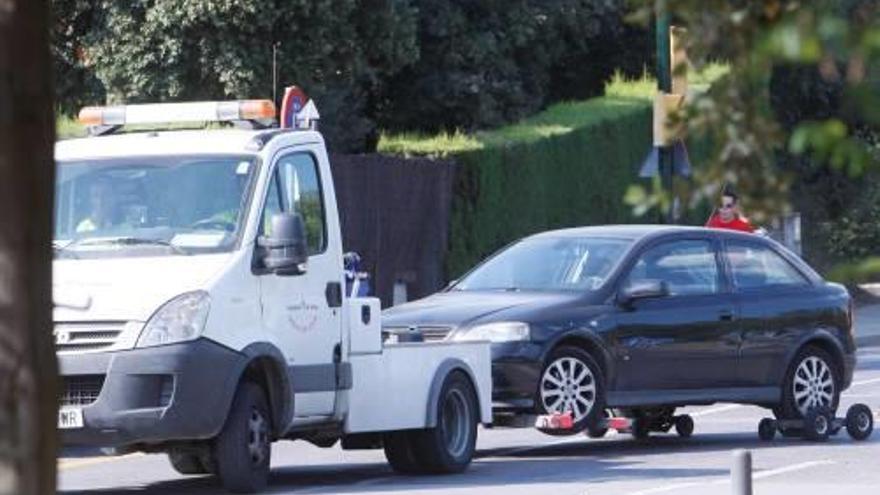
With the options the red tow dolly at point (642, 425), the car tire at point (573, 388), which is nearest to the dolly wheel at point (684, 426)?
the red tow dolly at point (642, 425)

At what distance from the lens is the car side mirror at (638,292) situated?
53.9 feet

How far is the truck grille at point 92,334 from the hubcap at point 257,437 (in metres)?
0.95

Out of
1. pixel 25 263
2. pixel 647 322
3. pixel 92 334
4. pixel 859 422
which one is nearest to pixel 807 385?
pixel 859 422

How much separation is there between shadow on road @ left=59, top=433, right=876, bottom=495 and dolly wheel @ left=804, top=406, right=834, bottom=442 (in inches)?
4.4

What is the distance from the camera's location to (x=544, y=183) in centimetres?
3155

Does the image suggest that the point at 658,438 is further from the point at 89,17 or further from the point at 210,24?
the point at 89,17

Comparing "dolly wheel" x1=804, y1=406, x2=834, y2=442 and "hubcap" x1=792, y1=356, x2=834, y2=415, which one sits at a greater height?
"hubcap" x1=792, y1=356, x2=834, y2=415

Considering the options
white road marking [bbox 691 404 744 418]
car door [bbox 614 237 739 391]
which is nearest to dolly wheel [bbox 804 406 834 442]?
car door [bbox 614 237 739 391]

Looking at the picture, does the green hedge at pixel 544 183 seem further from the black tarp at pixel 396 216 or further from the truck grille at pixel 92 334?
the truck grille at pixel 92 334

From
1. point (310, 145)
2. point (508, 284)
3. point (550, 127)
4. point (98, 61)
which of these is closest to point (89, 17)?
point (98, 61)

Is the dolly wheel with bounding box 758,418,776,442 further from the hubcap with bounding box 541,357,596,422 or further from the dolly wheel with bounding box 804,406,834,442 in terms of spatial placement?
the hubcap with bounding box 541,357,596,422

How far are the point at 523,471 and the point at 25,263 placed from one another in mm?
11251

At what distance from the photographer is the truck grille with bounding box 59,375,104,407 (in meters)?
12.9

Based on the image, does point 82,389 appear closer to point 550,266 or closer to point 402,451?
point 402,451
